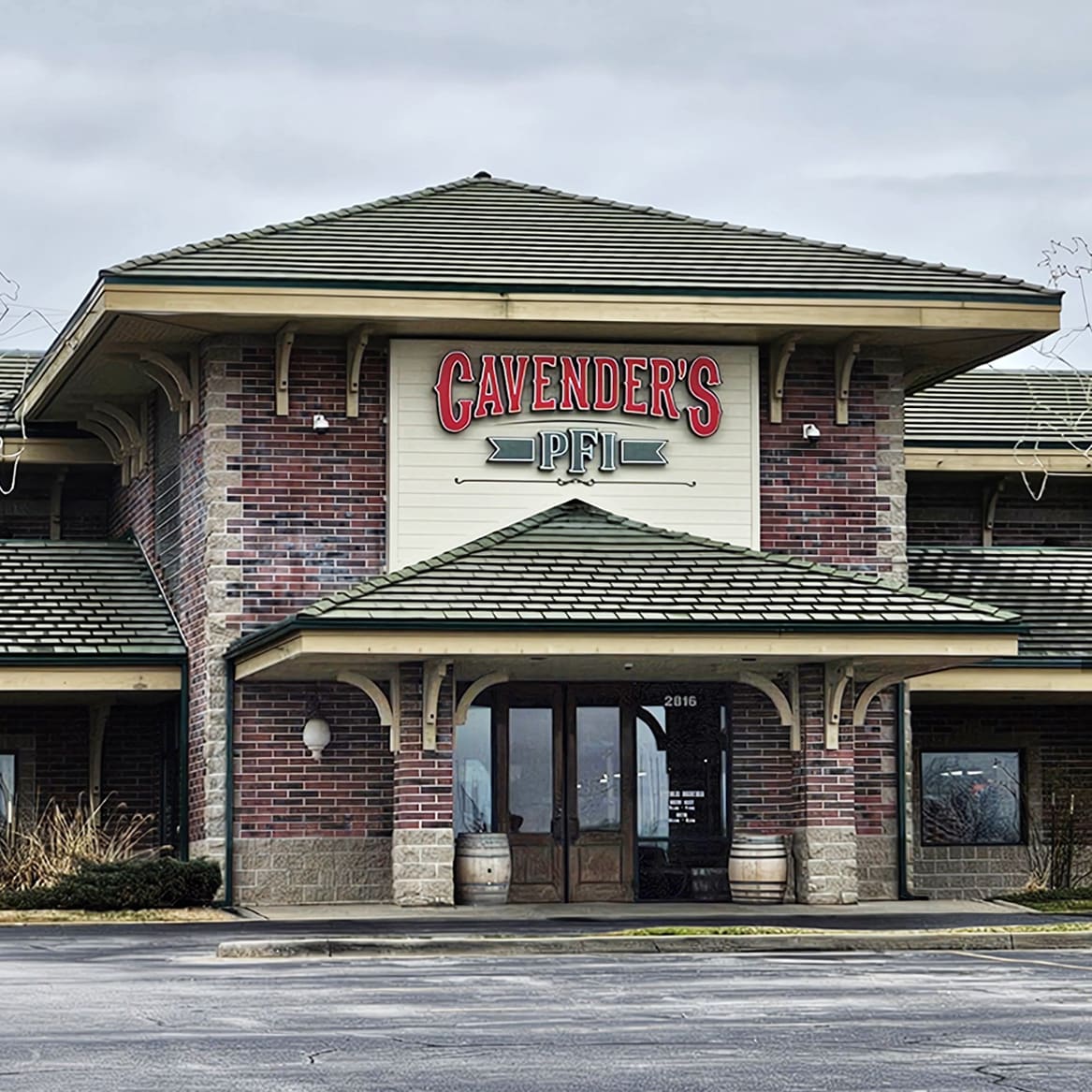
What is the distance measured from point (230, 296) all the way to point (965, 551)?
1046 cm

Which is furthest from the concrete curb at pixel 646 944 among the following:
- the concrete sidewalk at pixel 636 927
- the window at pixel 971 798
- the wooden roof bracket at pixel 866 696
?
the window at pixel 971 798

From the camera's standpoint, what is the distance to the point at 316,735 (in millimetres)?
23828

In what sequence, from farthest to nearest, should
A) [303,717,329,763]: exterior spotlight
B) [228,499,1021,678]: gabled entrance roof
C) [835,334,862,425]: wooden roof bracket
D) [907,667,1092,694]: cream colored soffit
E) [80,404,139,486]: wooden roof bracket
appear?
[80,404,139,486]: wooden roof bracket → [907,667,1092,694]: cream colored soffit → [835,334,862,425]: wooden roof bracket → [303,717,329,763]: exterior spotlight → [228,499,1021,678]: gabled entrance roof

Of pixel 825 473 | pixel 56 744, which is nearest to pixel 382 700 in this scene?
pixel 825 473

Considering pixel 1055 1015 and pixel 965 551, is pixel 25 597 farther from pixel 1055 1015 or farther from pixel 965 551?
pixel 1055 1015

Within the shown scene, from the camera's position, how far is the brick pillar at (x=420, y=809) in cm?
2275

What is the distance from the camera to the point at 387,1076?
1004 centimetres

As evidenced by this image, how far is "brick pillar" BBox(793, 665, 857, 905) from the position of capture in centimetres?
2355

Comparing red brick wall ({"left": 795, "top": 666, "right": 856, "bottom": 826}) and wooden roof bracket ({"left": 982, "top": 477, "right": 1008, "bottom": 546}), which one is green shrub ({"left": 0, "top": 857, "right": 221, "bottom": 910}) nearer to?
red brick wall ({"left": 795, "top": 666, "right": 856, "bottom": 826})

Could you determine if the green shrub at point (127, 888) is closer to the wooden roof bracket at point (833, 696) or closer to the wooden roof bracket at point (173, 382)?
the wooden roof bracket at point (173, 382)

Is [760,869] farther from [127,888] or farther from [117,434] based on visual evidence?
[117,434]

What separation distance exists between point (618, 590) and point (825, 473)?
378cm

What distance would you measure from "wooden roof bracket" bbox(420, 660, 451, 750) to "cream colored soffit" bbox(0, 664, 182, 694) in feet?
12.1

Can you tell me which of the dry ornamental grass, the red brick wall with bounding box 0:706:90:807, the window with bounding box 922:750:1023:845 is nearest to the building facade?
the dry ornamental grass
